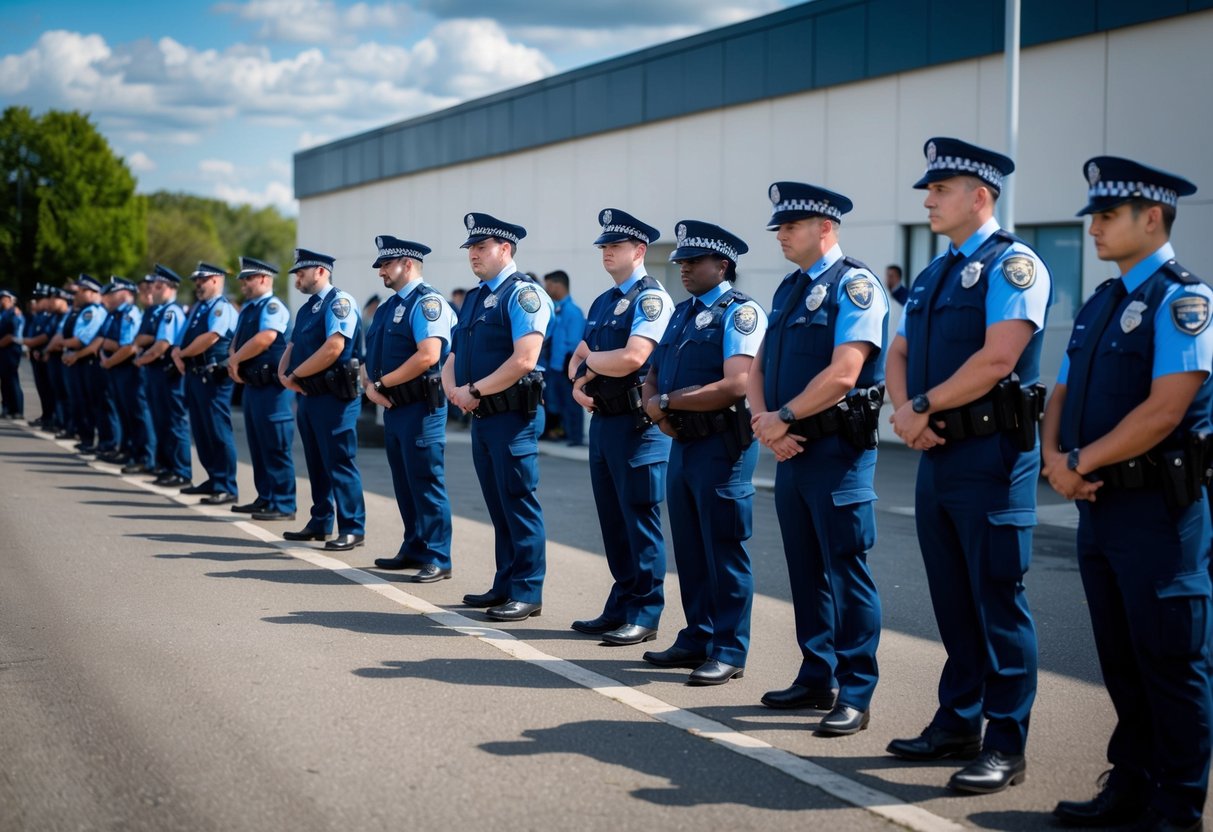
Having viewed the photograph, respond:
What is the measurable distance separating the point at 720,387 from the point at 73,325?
46.0 feet

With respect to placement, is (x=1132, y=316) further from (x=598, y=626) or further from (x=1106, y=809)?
(x=598, y=626)

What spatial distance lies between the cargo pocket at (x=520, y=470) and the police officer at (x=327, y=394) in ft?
7.71

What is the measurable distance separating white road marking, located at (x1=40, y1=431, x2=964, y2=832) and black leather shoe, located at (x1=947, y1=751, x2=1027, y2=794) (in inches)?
8.9

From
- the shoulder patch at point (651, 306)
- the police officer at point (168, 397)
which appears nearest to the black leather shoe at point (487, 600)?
the shoulder patch at point (651, 306)

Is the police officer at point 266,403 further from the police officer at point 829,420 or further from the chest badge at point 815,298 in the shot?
the chest badge at point 815,298

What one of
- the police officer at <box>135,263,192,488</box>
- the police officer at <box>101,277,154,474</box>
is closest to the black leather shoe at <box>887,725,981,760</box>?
the police officer at <box>135,263,192,488</box>

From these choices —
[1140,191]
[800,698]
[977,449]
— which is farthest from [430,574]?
[1140,191]

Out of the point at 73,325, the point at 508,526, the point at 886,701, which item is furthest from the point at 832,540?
the point at 73,325

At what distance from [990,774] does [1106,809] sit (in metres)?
0.39

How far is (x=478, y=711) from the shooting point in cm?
546

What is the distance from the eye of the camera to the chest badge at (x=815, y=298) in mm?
5379

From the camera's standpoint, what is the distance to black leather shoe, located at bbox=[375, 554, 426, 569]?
881 centimetres

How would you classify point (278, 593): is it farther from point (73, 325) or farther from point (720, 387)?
point (73, 325)

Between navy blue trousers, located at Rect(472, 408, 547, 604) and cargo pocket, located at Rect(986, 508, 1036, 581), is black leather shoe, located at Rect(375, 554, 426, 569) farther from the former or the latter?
cargo pocket, located at Rect(986, 508, 1036, 581)
